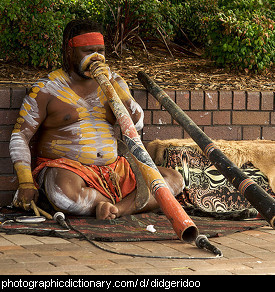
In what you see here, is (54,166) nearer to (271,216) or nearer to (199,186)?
(199,186)

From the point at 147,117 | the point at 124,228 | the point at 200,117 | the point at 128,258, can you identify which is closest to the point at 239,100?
the point at 200,117

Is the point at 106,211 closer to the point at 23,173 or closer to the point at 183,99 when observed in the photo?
the point at 23,173

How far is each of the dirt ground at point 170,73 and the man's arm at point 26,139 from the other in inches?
23.1

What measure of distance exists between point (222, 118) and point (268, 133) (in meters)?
0.46

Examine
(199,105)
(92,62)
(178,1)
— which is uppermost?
(178,1)

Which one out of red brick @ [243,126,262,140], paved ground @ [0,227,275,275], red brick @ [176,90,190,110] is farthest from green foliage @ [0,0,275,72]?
paved ground @ [0,227,275,275]

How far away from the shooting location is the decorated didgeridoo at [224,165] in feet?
12.1

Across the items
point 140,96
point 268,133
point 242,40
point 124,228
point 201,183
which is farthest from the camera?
point 242,40

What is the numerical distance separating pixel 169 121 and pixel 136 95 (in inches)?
14.7

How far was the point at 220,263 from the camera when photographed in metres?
3.12

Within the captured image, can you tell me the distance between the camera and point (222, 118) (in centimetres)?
529

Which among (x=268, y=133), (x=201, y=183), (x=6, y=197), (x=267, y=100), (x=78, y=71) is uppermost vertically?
(x=78, y=71)

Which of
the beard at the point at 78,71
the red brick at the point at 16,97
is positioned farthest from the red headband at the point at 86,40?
the red brick at the point at 16,97

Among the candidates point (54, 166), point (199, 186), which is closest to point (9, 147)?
point (54, 166)
